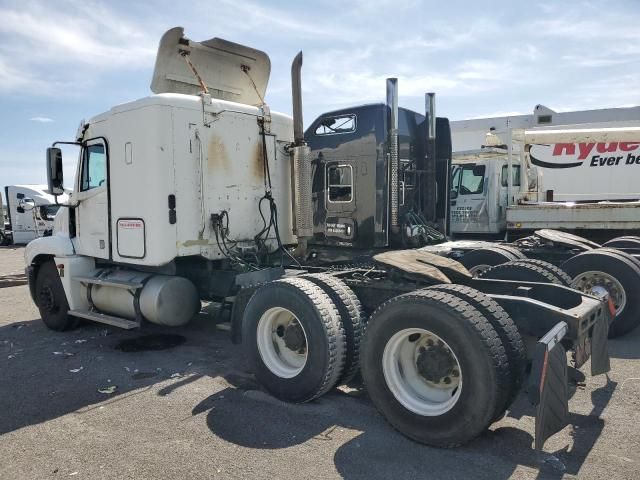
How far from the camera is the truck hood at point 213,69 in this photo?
6.60 metres

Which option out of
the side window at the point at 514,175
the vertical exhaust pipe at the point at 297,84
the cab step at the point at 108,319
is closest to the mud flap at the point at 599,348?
the vertical exhaust pipe at the point at 297,84

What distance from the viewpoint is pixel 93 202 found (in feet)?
22.6

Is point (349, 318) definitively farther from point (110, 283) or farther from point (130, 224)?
point (110, 283)

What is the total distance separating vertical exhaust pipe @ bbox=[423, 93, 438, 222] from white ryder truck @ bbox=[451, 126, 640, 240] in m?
3.63

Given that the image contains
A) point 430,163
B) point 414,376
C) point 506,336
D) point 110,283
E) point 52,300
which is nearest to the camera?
point 506,336

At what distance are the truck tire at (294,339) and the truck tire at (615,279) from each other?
3.64m

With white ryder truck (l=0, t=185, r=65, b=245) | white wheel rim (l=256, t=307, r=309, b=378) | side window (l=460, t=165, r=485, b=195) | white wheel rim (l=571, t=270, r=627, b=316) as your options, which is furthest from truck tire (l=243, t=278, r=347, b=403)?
white ryder truck (l=0, t=185, r=65, b=245)

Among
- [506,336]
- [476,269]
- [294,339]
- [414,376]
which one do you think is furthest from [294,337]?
[476,269]

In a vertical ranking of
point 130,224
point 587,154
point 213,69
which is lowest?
point 130,224

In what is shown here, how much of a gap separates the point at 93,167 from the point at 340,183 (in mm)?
3256

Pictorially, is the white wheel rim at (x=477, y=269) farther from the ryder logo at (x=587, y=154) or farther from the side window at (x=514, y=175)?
the ryder logo at (x=587, y=154)

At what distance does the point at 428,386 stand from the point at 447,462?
59 cm

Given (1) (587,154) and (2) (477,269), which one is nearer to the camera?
(2) (477,269)

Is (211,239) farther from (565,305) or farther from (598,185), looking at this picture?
(598,185)
